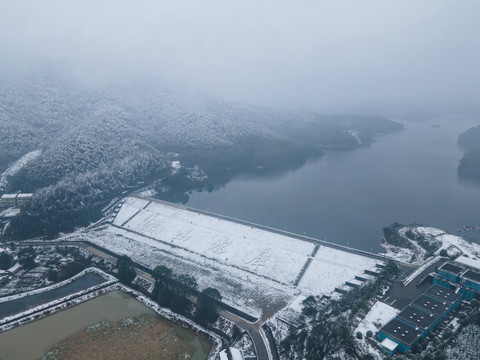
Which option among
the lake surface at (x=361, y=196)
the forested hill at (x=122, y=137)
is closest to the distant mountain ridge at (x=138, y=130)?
the forested hill at (x=122, y=137)

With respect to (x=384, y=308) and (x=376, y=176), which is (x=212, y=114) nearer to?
(x=376, y=176)

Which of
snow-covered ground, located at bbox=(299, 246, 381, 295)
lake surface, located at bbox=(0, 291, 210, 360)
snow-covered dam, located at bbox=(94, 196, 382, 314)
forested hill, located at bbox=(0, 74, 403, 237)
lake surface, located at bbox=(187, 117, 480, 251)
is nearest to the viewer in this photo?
lake surface, located at bbox=(0, 291, 210, 360)

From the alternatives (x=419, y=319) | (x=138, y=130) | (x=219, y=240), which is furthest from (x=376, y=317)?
(x=138, y=130)

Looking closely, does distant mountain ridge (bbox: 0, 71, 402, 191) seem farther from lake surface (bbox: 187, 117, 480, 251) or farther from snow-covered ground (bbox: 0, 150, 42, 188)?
lake surface (bbox: 187, 117, 480, 251)

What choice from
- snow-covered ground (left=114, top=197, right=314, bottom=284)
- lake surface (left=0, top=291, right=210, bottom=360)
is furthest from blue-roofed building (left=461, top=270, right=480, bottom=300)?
lake surface (left=0, top=291, right=210, bottom=360)

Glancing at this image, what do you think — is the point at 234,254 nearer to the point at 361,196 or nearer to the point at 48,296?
the point at 48,296

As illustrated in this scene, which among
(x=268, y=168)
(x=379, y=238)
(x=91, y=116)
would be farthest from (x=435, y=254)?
(x=91, y=116)
